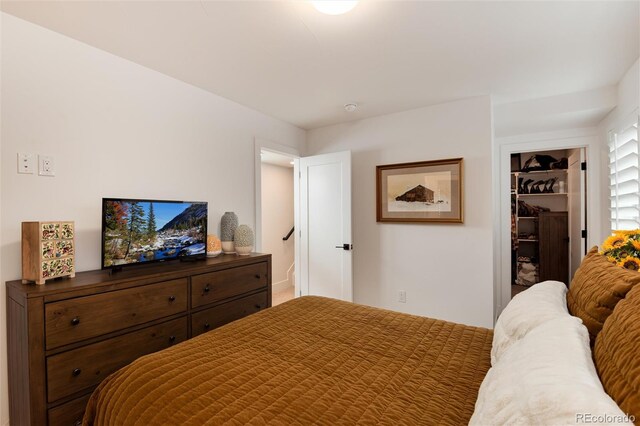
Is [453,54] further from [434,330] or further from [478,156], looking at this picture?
[434,330]

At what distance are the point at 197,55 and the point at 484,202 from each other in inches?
114

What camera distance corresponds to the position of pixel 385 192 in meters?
3.60

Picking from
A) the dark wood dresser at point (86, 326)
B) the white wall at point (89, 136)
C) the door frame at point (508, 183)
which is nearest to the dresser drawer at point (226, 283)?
the dark wood dresser at point (86, 326)

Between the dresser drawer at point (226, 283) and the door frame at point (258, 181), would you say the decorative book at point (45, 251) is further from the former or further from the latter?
the door frame at point (258, 181)

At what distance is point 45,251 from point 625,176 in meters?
4.19

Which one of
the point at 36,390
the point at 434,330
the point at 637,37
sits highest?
the point at 637,37

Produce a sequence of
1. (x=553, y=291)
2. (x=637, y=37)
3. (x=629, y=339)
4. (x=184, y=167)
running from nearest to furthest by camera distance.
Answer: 1. (x=629, y=339)
2. (x=553, y=291)
3. (x=637, y=37)
4. (x=184, y=167)

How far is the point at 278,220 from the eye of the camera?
537 centimetres

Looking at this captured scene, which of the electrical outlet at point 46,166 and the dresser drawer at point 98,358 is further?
the electrical outlet at point 46,166

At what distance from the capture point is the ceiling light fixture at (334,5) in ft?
5.16

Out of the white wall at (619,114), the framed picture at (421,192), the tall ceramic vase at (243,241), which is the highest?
the white wall at (619,114)

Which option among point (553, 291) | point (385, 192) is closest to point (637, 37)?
point (553, 291)

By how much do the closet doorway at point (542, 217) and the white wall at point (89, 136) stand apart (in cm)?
483

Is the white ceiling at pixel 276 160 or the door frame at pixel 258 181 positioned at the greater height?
the white ceiling at pixel 276 160
